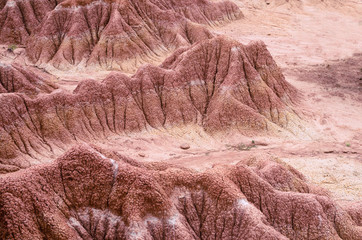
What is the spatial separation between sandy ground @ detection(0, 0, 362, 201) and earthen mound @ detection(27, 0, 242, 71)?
315 cm

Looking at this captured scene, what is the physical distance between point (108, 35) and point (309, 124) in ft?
95.4

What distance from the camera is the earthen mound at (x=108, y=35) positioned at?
54.7m

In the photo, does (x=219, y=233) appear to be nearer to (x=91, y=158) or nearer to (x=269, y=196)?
(x=269, y=196)

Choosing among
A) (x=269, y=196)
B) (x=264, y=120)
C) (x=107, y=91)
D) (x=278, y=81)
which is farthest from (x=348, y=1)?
(x=269, y=196)

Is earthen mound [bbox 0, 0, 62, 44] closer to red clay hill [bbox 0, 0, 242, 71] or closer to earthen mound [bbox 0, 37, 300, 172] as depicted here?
red clay hill [bbox 0, 0, 242, 71]

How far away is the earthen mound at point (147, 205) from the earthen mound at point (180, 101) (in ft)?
49.0

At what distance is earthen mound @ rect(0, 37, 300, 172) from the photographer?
35000 millimetres

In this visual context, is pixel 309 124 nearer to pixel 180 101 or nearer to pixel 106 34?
pixel 180 101

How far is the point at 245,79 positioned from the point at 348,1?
6678 cm

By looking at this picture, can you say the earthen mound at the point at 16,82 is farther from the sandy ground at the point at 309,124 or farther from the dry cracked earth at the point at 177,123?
the sandy ground at the point at 309,124

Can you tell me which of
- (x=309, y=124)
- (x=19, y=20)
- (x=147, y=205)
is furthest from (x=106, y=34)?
(x=147, y=205)

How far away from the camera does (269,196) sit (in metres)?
21.9

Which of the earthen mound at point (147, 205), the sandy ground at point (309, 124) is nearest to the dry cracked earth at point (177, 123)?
the earthen mound at point (147, 205)

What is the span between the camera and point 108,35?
179ft
